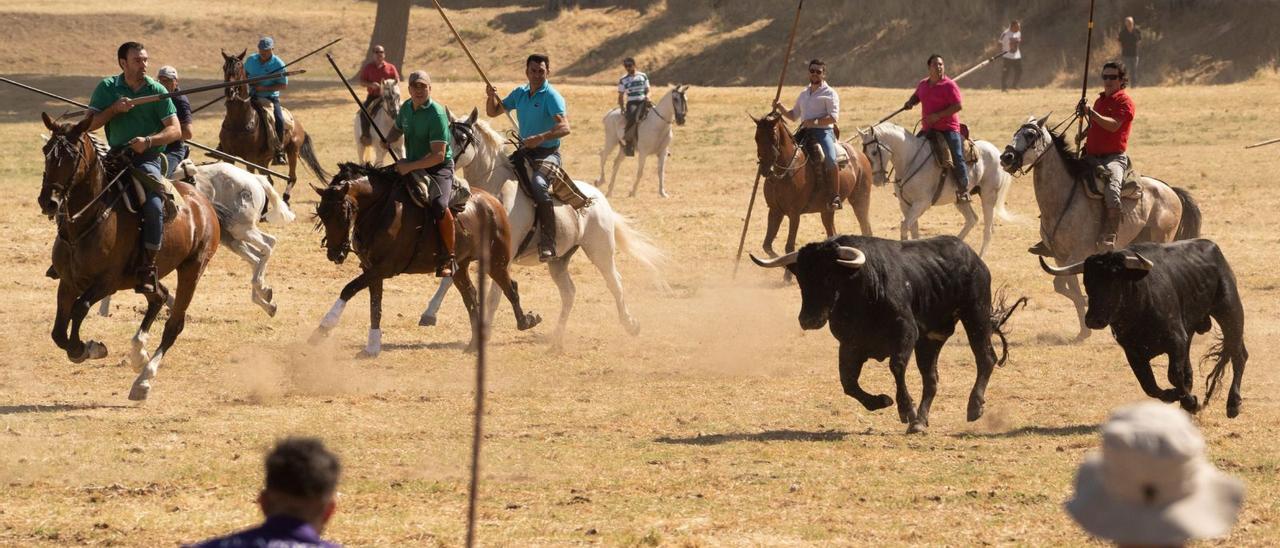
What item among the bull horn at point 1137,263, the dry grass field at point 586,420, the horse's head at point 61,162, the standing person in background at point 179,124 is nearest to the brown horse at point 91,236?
the horse's head at point 61,162

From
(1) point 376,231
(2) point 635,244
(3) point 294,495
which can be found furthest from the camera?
(2) point 635,244

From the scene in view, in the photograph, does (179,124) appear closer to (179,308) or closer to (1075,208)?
(179,308)

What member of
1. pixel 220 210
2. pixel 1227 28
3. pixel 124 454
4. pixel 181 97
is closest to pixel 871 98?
Result: pixel 1227 28

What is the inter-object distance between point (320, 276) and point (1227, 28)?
121 feet

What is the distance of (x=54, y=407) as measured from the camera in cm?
1232

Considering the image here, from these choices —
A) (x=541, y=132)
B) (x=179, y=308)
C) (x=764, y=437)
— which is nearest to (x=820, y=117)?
(x=541, y=132)

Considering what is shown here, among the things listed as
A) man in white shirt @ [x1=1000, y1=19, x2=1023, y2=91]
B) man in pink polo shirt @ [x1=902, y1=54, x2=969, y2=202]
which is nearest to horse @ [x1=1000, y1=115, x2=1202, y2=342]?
man in pink polo shirt @ [x1=902, y1=54, x2=969, y2=202]

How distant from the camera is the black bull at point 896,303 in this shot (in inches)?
445

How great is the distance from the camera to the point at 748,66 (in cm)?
5659

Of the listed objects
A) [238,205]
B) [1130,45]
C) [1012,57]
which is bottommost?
[238,205]

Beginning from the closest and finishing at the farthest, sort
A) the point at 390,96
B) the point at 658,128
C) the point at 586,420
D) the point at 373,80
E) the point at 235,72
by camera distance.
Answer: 1. the point at 586,420
2. the point at 235,72
3. the point at 390,96
4. the point at 373,80
5. the point at 658,128

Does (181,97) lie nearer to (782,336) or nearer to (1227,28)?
(782,336)

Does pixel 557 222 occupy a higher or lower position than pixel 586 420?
higher

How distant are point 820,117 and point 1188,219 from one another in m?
4.36
